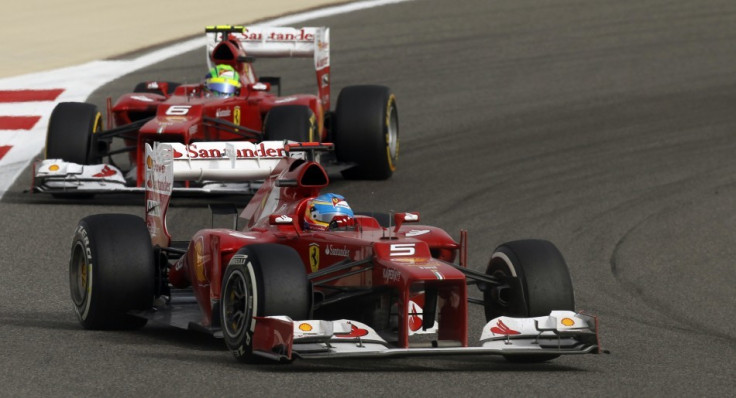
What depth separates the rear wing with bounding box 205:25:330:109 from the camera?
66.2ft

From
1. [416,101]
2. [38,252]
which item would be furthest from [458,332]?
[416,101]

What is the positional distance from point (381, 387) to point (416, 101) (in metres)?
16.2

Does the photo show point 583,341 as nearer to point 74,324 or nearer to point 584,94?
point 74,324

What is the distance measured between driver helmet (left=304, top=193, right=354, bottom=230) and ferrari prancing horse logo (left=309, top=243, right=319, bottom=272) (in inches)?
9.4

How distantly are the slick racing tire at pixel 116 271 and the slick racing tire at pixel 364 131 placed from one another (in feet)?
29.0

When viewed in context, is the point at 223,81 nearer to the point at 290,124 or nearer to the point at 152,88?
the point at 152,88

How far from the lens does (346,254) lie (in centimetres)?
1019

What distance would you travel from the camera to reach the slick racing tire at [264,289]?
9406 millimetres

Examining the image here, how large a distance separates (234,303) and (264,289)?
57 centimetres

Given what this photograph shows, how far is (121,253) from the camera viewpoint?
10.7 m

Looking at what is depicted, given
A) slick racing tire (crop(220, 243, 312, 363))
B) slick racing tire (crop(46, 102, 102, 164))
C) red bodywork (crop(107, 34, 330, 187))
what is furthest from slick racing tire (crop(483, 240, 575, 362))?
slick racing tire (crop(46, 102, 102, 164))

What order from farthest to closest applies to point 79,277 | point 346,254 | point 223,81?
1. point 223,81
2. point 79,277
3. point 346,254

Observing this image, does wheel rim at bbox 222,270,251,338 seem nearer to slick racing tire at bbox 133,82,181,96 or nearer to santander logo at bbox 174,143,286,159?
santander logo at bbox 174,143,286,159

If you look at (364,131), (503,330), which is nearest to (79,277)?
(503,330)
